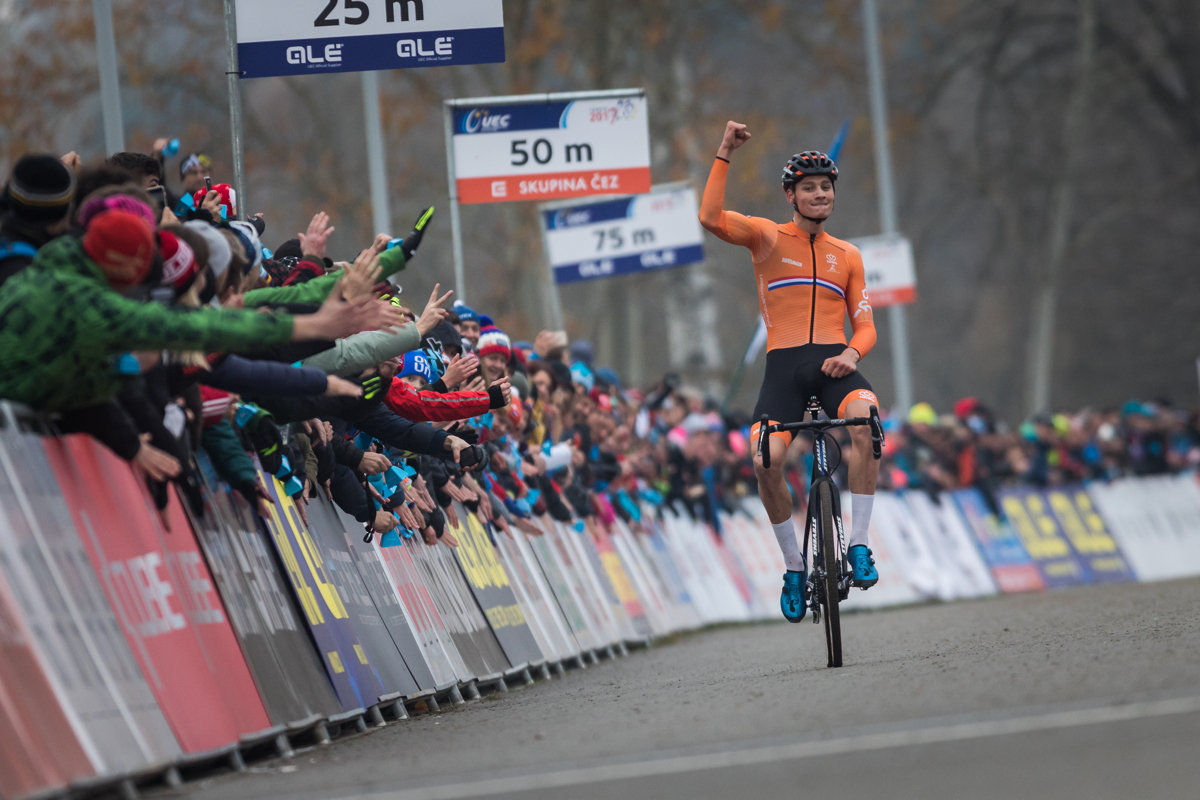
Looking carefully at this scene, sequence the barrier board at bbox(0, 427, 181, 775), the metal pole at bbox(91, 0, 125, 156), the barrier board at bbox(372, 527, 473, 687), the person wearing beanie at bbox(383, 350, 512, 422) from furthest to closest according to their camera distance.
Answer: the metal pole at bbox(91, 0, 125, 156), the person wearing beanie at bbox(383, 350, 512, 422), the barrier board at bbox(372, 527, 473, 687), the barrier board at bbox(0, 427, 181, 775)

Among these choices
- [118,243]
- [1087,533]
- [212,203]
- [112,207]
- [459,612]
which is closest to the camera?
[118,243]

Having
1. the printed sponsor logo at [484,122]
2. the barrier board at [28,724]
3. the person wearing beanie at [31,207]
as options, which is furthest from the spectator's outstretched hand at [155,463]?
the printed sponsor logo at [484,122]

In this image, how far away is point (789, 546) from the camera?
1042 centimetres

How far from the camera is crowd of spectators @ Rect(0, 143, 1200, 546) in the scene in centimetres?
675

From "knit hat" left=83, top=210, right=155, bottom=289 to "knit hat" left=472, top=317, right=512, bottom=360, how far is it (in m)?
6.23

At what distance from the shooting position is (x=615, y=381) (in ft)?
64.0

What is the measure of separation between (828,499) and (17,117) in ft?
79.4

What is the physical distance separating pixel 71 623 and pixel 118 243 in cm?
135

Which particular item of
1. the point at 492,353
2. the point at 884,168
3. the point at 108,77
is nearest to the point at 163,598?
the point at 108,77

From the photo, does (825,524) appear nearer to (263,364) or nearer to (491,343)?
(263,364)

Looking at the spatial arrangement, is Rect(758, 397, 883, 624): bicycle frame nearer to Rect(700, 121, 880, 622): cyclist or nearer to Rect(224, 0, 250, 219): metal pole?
Rect(700, 121, 880, 622): cyclist

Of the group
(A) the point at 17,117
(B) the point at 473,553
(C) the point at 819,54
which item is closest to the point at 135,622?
(B) the point at 473,553

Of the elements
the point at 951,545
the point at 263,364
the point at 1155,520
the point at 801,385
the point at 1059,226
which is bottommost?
the point at 1155,520

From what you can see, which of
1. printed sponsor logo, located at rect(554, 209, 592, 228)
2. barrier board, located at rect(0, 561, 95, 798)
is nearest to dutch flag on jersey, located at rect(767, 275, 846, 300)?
barrier board, located at rect(0, 561, 95, 798)
